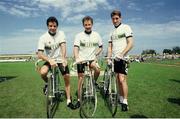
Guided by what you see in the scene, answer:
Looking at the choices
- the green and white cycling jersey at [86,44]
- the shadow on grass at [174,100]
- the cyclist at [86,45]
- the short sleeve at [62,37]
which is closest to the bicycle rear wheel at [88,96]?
the cyclist at [86,45]

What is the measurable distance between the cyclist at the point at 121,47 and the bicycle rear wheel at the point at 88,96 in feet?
3.55

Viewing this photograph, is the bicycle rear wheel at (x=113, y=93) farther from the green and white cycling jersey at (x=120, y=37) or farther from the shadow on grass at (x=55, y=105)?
the shadow on grass at (x=55, y=105)

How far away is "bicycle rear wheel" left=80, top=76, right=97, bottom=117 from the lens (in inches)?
304

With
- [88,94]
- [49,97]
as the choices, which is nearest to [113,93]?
[88,94]

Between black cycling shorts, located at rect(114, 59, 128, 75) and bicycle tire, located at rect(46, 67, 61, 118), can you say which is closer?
bicycle tire, located at rect(46, 67, 61, 118)

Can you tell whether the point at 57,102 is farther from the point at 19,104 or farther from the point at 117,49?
the point at 117,49

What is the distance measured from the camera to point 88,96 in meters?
7.80

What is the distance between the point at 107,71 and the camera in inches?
373

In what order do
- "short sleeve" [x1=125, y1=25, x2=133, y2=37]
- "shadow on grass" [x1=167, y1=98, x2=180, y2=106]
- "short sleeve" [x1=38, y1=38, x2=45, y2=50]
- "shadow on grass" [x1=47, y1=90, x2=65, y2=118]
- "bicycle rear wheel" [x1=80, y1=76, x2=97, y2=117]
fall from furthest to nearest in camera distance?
A: 1. "shadow on grass" [x1=167, y1=98, x2=180, y2=106]
2. "short sleeve" [x1=125, y1=25, x2=133, y2=37]
3. "short sleeve" [x1=38, y1=38, x2=45, y2=50]
4. "shadow on grass" [x1=47, y1=90, x2=65, y2=118]
5. "bicycle rear wheel" [x1=80, y1=76, x2=97, y2=117]

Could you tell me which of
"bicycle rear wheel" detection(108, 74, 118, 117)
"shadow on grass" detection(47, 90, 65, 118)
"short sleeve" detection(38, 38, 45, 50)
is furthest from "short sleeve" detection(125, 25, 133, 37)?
"shadow on grass" detection(47, 90, 65, 118)

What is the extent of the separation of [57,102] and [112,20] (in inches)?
131

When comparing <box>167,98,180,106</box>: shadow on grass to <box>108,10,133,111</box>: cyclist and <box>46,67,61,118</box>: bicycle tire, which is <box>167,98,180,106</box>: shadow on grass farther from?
<box>46,67,61,118</box>: bicycle tire

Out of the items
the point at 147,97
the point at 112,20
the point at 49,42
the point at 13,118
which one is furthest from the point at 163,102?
the point at 13,118

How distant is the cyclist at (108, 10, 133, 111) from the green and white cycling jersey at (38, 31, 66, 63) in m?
1.65
